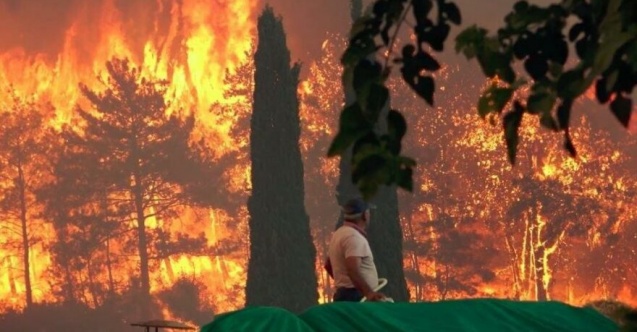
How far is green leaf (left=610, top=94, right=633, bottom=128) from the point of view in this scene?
142 inches

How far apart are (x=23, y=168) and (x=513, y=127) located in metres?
52.1

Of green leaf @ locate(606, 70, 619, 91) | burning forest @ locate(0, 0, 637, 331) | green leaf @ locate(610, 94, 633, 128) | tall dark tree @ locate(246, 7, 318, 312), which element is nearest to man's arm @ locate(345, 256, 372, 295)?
green leaf @ locate(610, 94, 633, 128)

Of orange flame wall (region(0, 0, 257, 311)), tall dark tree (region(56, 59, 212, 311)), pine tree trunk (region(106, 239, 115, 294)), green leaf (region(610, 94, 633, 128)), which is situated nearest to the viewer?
green leaf (region(610, 94, 633, 128))

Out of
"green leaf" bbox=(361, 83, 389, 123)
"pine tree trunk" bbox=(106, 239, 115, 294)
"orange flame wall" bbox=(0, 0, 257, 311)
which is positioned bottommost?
"green leaf" bbox=(361, 83, 389, 123)

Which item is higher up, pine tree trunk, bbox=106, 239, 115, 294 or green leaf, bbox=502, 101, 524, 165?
pine tree trunk, bbox=106, 239, 115, 294

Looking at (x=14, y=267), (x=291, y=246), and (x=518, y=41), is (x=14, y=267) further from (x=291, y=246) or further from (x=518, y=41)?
(x=518, y=41)

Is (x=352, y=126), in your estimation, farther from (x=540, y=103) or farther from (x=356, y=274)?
(x=356, y=274)

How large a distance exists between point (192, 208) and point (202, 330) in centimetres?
4771

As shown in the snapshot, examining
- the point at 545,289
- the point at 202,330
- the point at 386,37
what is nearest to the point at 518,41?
the point at 386,37

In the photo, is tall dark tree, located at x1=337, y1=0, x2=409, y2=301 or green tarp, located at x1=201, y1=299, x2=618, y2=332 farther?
tall dark tree, located at x1=337, y1=0, x2=409, y2=301

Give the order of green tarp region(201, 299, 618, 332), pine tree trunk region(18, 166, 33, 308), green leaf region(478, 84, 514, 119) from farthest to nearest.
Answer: pine tree trunk region(18, 166, 33, 308)
green tarp region(201, 299, 618, 332)
green leaf region(478, 84, 514, 119)

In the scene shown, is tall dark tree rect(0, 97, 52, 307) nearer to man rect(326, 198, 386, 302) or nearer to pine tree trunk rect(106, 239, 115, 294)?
pine tree trunk rect(106, 239, 115, 294)

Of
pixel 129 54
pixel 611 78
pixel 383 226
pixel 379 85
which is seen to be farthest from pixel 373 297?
pixel 129 54

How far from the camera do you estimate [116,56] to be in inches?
2287
